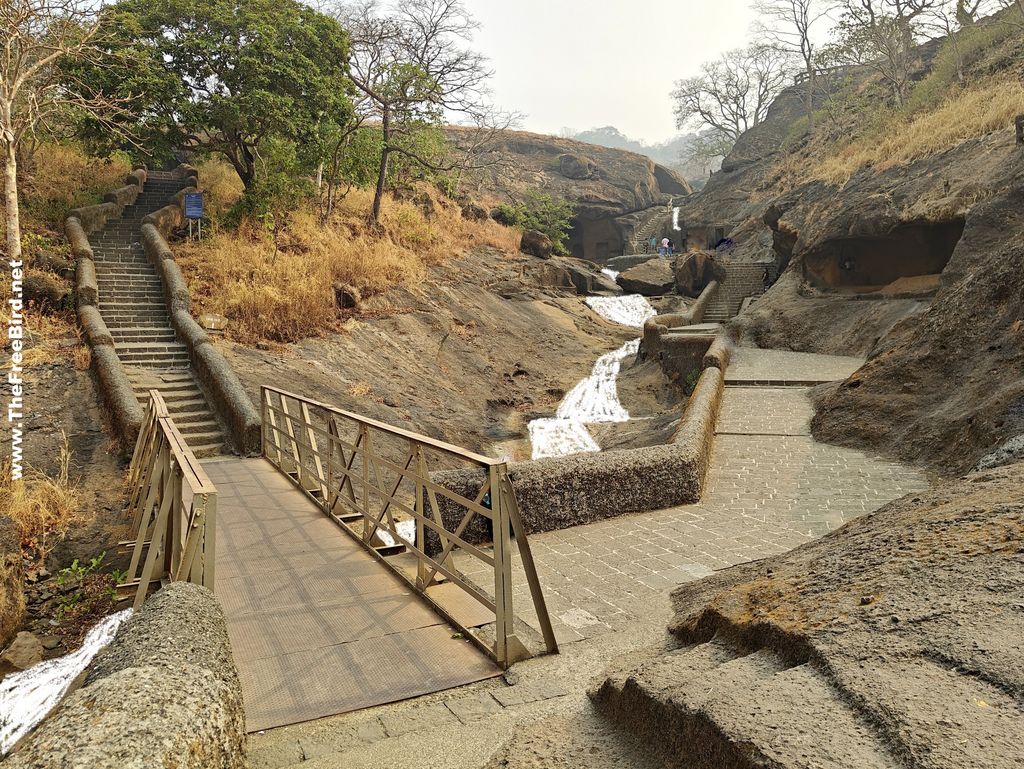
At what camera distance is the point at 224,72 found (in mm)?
17875

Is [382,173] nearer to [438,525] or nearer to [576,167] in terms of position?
[438,525]

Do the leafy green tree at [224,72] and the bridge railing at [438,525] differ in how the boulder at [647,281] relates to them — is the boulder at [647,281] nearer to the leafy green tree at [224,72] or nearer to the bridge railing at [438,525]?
the leafy green tree at [224,72]

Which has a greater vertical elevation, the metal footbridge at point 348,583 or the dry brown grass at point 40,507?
the metal footbridge at point 348,583

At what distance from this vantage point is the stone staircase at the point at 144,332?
36.2 feet

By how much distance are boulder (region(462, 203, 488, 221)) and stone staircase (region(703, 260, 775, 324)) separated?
10706 mm

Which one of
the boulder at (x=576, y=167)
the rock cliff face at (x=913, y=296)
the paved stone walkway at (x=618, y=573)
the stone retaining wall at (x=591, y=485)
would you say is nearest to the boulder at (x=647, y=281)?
the rock cliff face at (x=913, y=296)

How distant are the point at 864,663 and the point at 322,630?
3119 millimetres

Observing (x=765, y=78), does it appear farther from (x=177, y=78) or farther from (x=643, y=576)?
(x=643, y=576)

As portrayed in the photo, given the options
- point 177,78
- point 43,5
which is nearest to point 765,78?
point 177,78

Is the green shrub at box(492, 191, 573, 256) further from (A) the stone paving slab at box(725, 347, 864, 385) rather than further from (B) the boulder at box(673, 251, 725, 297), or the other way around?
(A) the stone paving slab at box(725, 347, 864, 385)

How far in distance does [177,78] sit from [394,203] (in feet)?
30.4

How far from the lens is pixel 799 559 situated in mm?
3848

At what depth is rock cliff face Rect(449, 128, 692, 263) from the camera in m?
47.5

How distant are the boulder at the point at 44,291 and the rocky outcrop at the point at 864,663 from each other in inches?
534
